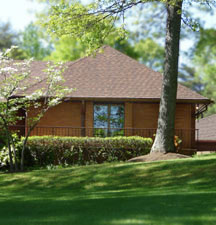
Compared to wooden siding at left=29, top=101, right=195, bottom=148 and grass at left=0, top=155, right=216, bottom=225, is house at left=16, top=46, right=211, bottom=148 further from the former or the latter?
grass at left=0, top=155, right=216, bottom=225

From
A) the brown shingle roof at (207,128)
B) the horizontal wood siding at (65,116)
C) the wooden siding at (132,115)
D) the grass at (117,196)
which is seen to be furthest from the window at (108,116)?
the brown shingle roof at (207,128)

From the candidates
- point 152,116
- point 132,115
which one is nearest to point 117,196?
point 132,115

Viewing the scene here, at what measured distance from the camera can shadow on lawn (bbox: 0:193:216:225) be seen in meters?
7.06

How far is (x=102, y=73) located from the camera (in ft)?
79.0

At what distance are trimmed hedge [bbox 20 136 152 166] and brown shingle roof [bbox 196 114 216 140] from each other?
18.2 metres

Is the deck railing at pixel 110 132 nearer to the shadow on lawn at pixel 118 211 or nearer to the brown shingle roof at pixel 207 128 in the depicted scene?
the shadow on lawn at pixel 118 211

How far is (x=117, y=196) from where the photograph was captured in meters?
10.2

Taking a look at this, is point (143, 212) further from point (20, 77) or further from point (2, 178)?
point (20, 77)

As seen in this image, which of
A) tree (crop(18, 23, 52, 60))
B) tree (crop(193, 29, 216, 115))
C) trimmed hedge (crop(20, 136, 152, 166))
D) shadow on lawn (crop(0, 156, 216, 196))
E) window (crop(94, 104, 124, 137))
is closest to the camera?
shadow on lawn (crop(0, 156, 216, 196))

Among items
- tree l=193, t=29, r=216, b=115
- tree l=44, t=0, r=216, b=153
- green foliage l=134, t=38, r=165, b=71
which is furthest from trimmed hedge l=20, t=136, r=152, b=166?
green foliage l=134, t=38, r=165, b=71

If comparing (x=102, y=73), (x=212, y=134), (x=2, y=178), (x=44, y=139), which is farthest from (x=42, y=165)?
(x=212, y=134)

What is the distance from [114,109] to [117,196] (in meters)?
12.8

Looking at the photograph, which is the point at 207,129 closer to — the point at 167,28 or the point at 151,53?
the point at 151,53

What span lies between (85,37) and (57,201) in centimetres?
1067
